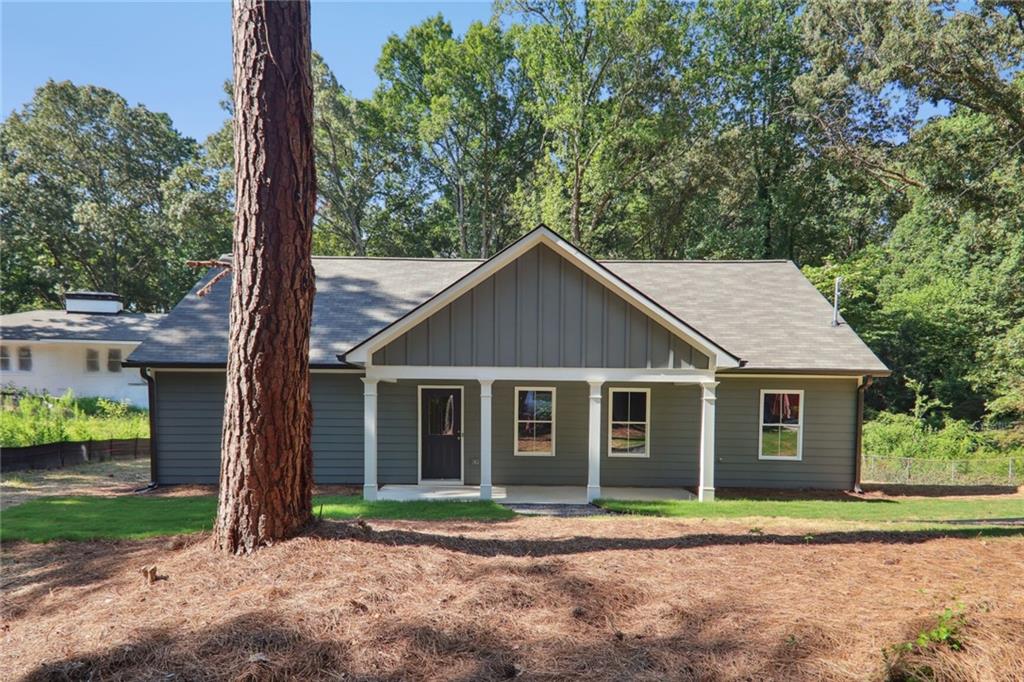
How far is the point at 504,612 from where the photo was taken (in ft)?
10.5

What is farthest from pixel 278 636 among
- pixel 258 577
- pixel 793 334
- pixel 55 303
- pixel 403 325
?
pixel 55 303

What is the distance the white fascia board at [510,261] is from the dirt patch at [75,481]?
5758 millimetres

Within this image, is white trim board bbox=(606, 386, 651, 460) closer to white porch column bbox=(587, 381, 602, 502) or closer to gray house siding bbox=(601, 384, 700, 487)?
gray house siding bbox=(601, 384, 700, 487)

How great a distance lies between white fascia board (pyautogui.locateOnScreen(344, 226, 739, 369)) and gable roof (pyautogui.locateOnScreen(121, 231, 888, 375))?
0.09m

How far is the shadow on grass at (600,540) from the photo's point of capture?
434 cm

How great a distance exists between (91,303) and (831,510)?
31365 millimetres

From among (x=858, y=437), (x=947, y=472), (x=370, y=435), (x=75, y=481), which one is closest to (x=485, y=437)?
(x=370, y=435)

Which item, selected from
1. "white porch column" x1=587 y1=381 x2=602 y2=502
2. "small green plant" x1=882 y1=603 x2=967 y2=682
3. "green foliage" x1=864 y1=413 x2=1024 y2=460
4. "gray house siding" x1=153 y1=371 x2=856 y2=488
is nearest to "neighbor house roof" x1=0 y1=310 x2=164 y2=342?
"gray house siding" x1=153 y1=371 x2=856 y2=488

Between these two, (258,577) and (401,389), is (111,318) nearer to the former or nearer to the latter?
(401,389)

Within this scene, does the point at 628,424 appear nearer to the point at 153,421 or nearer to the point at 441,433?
the point at 441,433

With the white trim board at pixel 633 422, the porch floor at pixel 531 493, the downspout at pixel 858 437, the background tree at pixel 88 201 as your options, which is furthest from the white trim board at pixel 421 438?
the background tree at pixel 88 201

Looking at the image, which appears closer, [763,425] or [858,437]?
[858,437]

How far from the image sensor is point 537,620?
312 cm

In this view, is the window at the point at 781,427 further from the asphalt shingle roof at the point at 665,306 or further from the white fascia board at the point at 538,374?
the white fascia board at the point at 538,374
